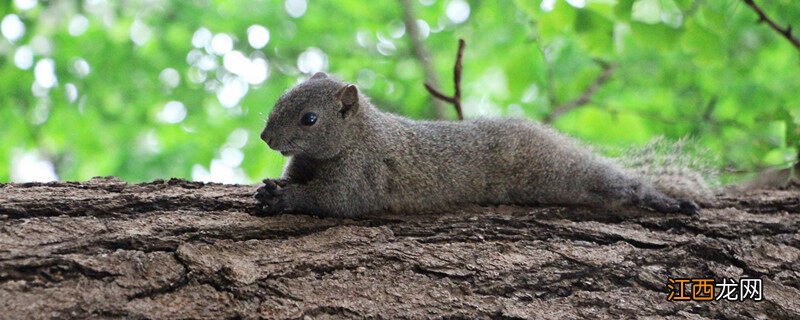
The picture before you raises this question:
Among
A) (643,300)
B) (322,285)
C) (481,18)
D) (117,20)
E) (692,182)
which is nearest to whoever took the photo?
(322,285)

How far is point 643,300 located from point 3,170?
8464 millimetres

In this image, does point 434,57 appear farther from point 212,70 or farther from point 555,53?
point 212,70

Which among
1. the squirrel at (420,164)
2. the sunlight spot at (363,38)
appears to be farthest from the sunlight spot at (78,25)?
the squirrel at (420,164)

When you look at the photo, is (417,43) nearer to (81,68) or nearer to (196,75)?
(196,75)

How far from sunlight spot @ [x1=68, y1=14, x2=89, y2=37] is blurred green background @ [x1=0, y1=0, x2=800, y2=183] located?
0.09 ft

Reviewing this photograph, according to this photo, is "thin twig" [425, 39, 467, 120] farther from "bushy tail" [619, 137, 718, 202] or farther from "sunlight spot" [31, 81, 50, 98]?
"sunlight spot" [31, 81, 50, 98]

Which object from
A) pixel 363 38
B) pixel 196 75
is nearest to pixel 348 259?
pixel 363 38

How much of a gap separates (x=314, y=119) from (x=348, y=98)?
0.94ft

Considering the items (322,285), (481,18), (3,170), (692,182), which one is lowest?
(322,285)

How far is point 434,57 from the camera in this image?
943 cm

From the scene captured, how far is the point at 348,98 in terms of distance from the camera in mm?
4668

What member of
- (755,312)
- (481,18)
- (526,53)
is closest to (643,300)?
(755,312)

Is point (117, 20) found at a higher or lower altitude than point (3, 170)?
higher

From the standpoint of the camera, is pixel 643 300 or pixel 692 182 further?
pixel 692 182
